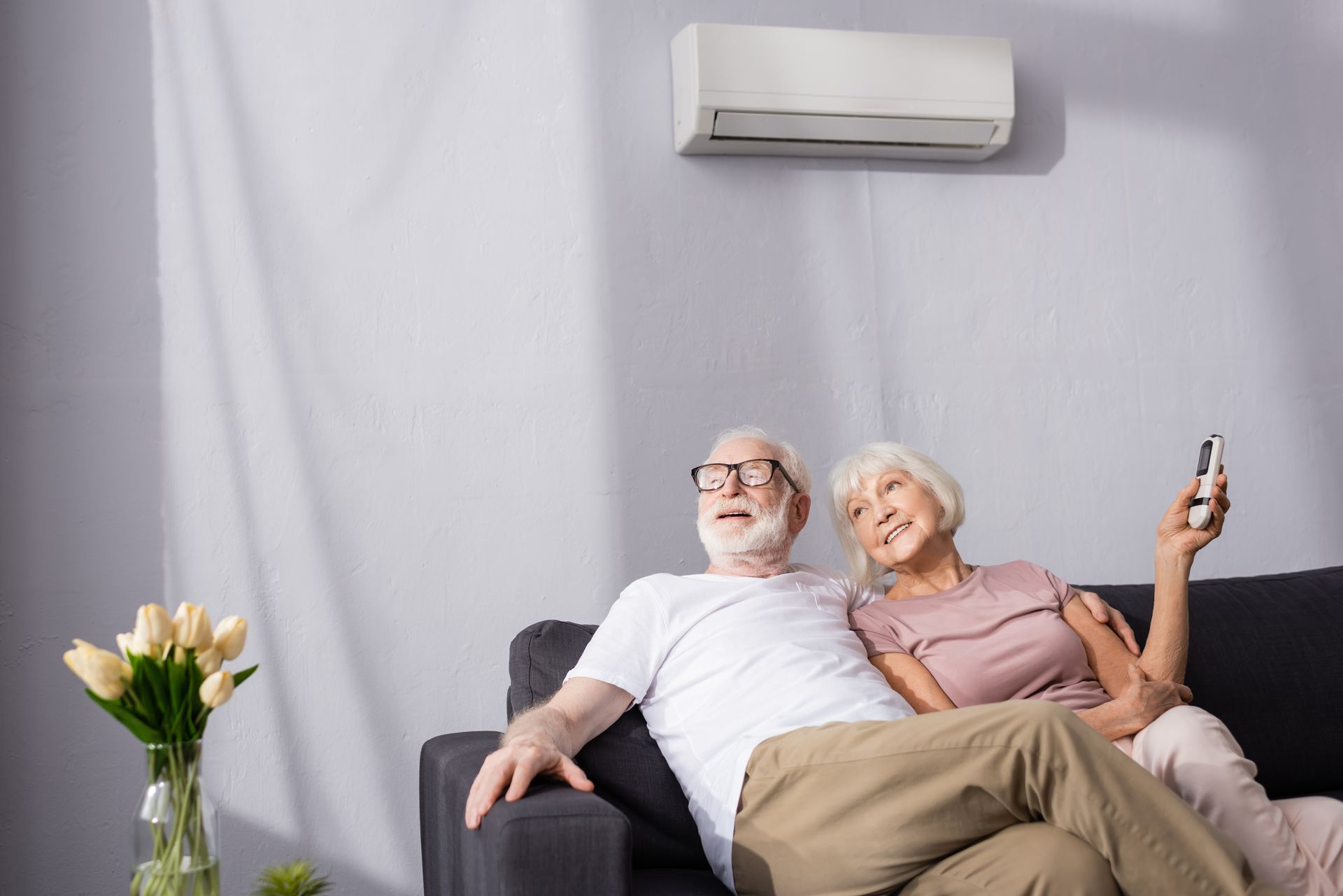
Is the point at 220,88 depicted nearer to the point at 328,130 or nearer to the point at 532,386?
the point at 328,130

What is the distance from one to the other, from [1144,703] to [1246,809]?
0.23 metres

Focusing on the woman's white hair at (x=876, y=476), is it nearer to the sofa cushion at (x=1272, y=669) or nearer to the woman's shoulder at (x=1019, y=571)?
the woman's shoulder at (x=1019, y=571)

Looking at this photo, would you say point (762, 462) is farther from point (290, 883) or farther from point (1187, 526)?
point (290, 883)

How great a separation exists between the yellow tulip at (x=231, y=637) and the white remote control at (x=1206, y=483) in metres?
1.62

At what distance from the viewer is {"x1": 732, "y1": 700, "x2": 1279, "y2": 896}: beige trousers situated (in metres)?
1.44

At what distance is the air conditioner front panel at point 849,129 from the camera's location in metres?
2.69

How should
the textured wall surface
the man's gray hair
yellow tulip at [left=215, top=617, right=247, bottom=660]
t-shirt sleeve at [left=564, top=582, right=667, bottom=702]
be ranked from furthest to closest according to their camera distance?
the textured wall surface
the man's gray hair
t-shirt sleeve at [left=564, top=582, right=667, bottom=702]
yellow tulip at [left=215, top=617, right=247, bottom=660]

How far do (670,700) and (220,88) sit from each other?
1.72 metres

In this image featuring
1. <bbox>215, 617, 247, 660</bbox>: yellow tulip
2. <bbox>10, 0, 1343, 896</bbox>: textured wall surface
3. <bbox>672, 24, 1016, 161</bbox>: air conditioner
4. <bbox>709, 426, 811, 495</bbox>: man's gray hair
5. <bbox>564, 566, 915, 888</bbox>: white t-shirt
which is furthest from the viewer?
<bbox>672, 24, 1016, 161</bbox>: air conditioner

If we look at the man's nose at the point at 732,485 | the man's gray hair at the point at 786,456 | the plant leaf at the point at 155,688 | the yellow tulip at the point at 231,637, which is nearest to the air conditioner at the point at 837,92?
the man's gray hair at the point at 786,456

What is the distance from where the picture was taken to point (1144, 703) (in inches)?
75.4

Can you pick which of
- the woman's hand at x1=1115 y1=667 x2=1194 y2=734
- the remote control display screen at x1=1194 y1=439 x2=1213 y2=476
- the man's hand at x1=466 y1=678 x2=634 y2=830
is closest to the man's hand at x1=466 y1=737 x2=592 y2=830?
the man's hand at x1=466 y1=678 x2=634 y2=830

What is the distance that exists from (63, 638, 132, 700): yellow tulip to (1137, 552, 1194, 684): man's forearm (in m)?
1.67

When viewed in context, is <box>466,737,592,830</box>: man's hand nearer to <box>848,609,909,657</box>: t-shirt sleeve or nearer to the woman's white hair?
<box>848,609,909,657</box>: t-shirt sleeve
